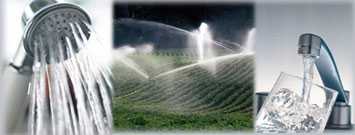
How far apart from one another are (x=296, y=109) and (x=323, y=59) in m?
0.09

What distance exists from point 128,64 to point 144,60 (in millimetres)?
25

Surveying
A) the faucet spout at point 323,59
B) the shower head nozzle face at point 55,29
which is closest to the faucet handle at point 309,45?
the faucet spout at point 323,59

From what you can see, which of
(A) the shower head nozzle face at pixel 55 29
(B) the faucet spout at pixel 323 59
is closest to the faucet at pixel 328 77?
(B) the faucet spout at pixel 323 59

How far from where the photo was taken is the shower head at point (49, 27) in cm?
70

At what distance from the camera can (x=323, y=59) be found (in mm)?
721

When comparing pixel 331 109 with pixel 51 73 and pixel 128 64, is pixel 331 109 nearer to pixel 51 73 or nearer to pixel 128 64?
pixel 128 64

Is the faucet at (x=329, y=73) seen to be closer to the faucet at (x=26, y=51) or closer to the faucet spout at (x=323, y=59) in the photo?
the faucet spout at (x=323, y=59)

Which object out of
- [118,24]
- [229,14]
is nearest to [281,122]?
[229,14]

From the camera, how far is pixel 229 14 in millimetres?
729

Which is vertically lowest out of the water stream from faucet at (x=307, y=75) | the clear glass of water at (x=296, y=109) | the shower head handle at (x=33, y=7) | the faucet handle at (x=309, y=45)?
the clear glass of water at (x=296, y=109)

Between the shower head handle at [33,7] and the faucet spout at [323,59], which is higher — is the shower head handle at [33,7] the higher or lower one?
the higher one

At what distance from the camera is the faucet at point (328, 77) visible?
2.36 feet

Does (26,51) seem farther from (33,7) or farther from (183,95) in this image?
(183,95)

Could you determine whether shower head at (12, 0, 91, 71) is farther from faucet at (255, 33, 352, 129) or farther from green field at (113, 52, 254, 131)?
faucet at (255, 33, 352, 129)
